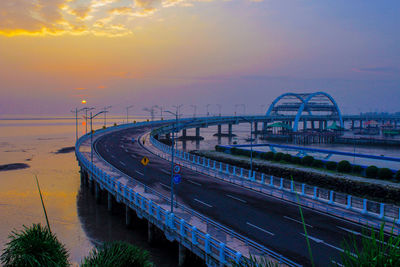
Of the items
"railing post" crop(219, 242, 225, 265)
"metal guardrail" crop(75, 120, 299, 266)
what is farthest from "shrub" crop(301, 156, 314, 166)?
"railing post" crop(219, 242, 225, 265)

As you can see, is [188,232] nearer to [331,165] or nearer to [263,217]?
[263,217]

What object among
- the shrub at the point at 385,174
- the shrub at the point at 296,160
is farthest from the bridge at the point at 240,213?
the shrub at the point at 385,174

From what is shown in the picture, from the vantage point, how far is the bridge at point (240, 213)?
695 inches

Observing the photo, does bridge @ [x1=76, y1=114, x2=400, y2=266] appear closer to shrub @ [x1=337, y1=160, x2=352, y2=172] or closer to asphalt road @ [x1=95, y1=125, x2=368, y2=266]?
asphalt road @ [x1=95, y1=125, x2=368, y2=266]

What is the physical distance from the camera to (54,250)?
10336 mm

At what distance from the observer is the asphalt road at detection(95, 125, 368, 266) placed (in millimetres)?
18172

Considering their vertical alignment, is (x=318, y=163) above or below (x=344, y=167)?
below

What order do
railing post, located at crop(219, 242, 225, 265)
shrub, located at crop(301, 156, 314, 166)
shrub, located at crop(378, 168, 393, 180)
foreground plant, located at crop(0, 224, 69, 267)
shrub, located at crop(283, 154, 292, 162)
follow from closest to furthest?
foreground plant, located at crop(0, 224, 69, 267) → railing post, located at crop(219, 242, 225, 265) → shrub, located at crop(378, 168, 393, 180) → shrub, located at crop(301, 156, 314, 166) → shrub, located at crop(283, 154, 292, 162)

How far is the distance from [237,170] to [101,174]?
1582 cm

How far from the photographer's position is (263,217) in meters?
23.2

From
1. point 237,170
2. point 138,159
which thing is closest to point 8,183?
point 138,159

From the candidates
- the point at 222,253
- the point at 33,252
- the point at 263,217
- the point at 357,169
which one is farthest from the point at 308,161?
the point at 33,252

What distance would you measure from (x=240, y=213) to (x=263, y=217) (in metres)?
1.78

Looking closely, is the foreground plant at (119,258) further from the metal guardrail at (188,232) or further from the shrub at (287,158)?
the shrub at (287,158)
